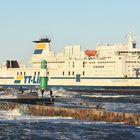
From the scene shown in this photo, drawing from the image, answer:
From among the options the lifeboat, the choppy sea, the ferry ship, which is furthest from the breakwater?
the lifeboat

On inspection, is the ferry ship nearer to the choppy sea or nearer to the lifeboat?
the lifeboat

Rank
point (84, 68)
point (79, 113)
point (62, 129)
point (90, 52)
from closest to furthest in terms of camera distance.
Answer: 1. point (62, 129)
2. point (79, 113)
3. point (84, 68)
4. point (90, 52)

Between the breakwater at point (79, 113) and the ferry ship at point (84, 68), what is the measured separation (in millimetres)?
68435

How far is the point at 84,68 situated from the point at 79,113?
79.3 metres

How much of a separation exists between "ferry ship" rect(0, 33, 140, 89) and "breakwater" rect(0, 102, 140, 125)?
68435 mm

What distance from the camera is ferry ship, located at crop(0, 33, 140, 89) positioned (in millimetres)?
113750

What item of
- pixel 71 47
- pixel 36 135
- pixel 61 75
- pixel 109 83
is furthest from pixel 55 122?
pixel 71 47

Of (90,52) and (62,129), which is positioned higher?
(90,52)

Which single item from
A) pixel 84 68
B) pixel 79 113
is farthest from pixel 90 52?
pixel 79 113

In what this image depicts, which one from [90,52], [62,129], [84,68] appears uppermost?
[90,52]

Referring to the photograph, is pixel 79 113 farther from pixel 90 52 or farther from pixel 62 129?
pixel 90 52

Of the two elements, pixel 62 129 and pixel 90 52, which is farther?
pixel 90 52

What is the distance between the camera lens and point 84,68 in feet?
391

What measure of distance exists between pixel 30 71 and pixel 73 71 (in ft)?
47.6
